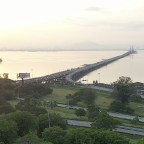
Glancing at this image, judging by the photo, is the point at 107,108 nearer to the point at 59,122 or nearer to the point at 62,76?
the point at 59,122

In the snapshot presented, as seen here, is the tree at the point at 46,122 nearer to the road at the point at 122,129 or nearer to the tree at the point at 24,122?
the tree at the point at 24,122

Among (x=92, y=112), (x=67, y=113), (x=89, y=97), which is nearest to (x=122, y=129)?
(x=92, y=112)

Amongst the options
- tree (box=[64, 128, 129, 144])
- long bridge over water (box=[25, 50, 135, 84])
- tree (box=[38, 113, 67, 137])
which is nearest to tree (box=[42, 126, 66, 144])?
tree (box=[64, 128, 129, 144])

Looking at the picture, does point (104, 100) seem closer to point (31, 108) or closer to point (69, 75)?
point (31, 108)

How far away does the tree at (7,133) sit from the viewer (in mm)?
17484

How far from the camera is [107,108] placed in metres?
34.8

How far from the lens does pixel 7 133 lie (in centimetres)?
1753

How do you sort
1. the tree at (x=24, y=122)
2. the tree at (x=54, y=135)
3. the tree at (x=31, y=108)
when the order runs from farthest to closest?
the tree at (x=31, y=108)
the tree at (x=24, y=122)
the tree at (x=54, y=135)

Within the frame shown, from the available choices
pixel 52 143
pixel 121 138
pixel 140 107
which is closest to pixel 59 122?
pixel 52 143

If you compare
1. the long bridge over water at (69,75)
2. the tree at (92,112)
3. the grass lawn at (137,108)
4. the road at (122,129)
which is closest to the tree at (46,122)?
the road at (122,129)

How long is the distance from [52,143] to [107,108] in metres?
18.4

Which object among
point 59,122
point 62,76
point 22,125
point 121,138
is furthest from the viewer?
point 62,76

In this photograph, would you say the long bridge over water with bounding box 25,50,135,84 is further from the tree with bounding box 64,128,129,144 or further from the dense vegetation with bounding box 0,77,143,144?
the tree with bounding box 64,128,129,144

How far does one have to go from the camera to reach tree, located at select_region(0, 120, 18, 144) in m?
17.5
